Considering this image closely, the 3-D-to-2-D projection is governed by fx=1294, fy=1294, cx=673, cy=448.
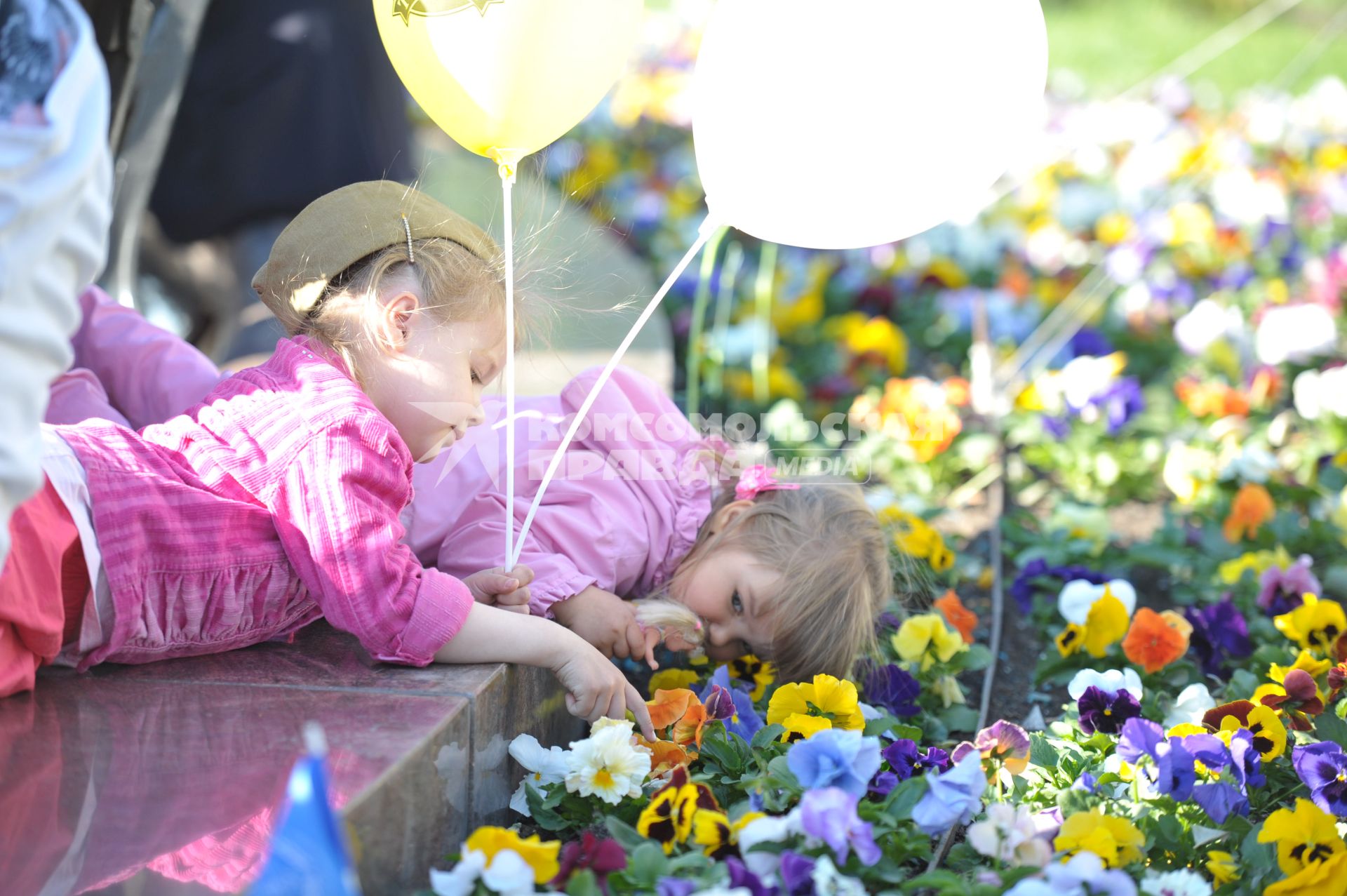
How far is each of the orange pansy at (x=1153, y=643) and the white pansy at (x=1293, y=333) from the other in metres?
1.50

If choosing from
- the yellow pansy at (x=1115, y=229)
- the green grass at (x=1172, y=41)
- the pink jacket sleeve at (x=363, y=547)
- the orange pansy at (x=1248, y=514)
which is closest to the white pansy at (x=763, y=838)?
the pink jacket sleeve at (x=363, y=547)

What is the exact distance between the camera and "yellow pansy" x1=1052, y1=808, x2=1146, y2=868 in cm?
140

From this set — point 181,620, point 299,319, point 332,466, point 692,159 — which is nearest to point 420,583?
point 332,466

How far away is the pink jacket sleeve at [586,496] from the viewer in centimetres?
190

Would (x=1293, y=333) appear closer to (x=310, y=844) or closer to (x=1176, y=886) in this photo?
(x=1176, y=886)

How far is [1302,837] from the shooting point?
55.6 inches

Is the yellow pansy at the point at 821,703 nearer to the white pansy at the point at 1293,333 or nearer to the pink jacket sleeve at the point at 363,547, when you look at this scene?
the pink jacket sleeve at the point at 363,547

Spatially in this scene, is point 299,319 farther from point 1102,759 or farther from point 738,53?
point 1102,759

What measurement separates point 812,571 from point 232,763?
0.91m

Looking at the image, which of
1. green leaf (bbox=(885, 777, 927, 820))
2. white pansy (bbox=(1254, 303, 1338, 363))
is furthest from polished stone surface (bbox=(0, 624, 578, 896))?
white pansy (bbox=(1254, 303, 1338, 363))

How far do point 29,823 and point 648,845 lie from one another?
1.97 ft

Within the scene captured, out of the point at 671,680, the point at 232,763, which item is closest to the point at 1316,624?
the point at 671,680

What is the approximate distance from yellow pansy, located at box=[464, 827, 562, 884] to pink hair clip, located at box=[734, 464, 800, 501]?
890mm

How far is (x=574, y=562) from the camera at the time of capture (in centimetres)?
194
